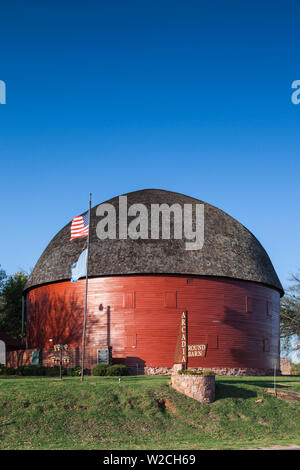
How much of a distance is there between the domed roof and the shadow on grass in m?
10.5

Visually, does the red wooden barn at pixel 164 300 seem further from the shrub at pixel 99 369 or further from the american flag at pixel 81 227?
the american flag at pixel 81 227

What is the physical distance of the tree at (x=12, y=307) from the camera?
175 feet

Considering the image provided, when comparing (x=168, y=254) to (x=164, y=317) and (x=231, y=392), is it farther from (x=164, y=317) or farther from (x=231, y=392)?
(x=231, y=392)

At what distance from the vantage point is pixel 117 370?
3306cm

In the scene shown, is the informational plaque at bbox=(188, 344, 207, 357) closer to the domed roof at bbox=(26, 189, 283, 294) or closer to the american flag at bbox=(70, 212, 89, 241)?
the american flag at bbox=(70, 212, 89, 241)

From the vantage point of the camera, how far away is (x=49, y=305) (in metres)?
40.1

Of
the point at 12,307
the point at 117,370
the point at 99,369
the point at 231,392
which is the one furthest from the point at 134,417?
the point at 12,307

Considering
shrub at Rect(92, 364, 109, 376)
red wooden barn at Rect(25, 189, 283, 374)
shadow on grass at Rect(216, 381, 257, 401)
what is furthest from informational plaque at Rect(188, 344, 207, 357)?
red wooden barn at Rect(25, 189, 283, 374)

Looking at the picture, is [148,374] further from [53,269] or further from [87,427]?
[87,427]

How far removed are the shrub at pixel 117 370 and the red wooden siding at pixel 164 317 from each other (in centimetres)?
219

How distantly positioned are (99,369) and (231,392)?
9.46 m

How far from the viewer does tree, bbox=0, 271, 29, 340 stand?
53.4m

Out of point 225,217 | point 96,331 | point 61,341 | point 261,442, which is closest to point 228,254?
point 225,217
